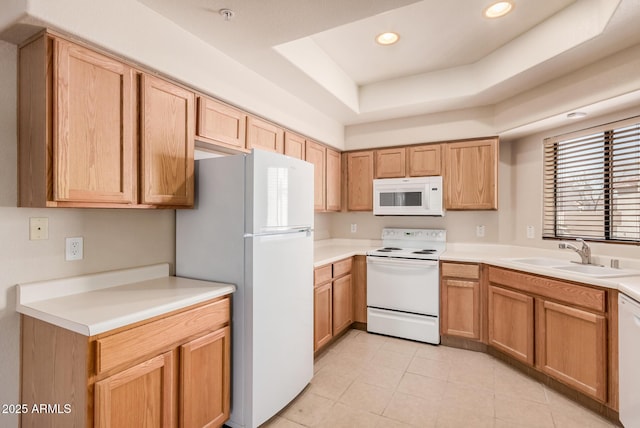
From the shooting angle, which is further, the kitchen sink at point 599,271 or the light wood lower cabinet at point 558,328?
the kitchen sink at point 599,271

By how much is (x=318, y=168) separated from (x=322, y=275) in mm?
1243

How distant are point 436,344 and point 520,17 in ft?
9.30

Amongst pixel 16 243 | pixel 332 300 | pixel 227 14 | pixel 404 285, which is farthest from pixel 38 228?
pixel 404 285

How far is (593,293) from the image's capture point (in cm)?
206

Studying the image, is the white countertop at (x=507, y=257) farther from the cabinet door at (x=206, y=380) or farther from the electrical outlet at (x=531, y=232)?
the cabinet door at (x=206, y=380)

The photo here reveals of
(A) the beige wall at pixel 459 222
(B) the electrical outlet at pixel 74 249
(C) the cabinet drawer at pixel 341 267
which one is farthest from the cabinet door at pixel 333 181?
(B) the electrical outlet at pixel 74 249

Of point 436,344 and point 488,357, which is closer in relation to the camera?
point 488,357

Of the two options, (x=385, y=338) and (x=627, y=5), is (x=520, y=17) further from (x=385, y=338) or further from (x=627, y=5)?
(x=385, y=338)

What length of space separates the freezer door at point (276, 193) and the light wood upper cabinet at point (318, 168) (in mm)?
1067

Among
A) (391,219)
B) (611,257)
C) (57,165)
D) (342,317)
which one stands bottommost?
(342,317)

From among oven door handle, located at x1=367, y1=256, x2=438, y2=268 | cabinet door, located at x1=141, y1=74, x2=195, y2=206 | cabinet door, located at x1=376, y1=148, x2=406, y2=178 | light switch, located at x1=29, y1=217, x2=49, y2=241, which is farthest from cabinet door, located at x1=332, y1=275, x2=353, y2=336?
light switch, located at x1=29, y1=217, x2=49, y2=241

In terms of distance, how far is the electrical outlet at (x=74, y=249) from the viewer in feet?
5.55

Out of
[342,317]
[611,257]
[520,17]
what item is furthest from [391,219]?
[520,17]

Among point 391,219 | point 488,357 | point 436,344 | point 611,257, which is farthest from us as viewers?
point 391,219
